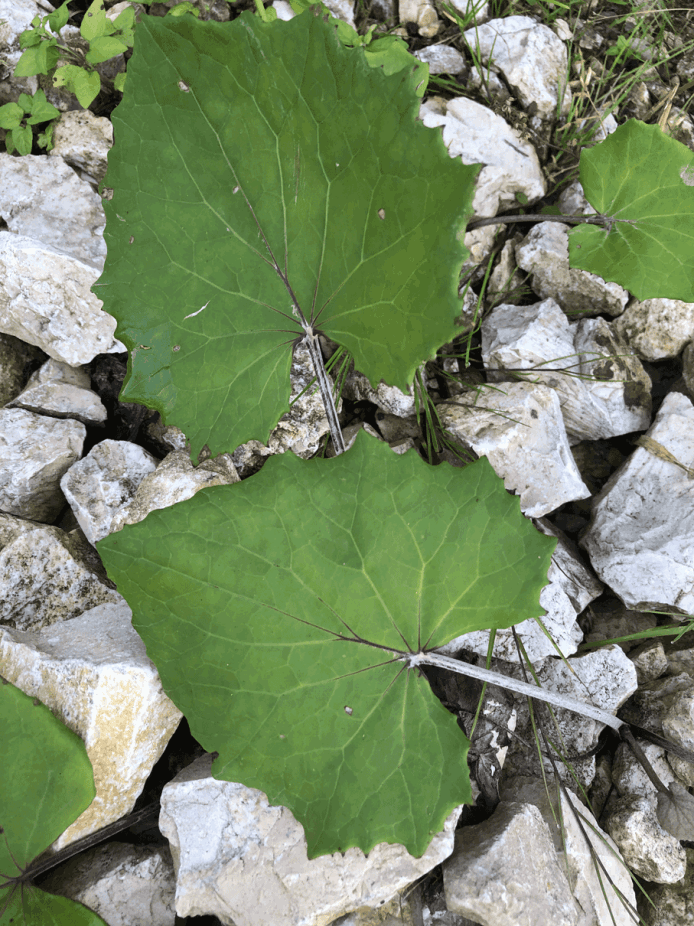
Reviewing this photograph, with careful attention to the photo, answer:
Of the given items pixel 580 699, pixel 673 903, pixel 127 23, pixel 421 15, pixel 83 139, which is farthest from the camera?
pixel 421 15

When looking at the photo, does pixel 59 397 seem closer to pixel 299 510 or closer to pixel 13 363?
pixel 13 363

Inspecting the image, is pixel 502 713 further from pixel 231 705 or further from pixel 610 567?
pixel 231 705

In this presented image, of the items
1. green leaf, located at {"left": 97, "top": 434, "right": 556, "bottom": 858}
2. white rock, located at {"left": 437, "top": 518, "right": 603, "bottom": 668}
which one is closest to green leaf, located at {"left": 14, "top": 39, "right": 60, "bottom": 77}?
green leaf, located at {"left": 97, "top": 434, "right": 556, "bottom": 858}

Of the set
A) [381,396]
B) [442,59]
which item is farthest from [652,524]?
[442,59]

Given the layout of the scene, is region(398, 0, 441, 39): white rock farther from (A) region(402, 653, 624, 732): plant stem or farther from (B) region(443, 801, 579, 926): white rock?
(B) region(443, 801, 579, 926): white rock

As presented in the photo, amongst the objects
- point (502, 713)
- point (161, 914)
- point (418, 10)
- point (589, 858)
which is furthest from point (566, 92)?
point (161, 914)

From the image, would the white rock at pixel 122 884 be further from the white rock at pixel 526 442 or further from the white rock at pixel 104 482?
the white rock at pixel 526 442
